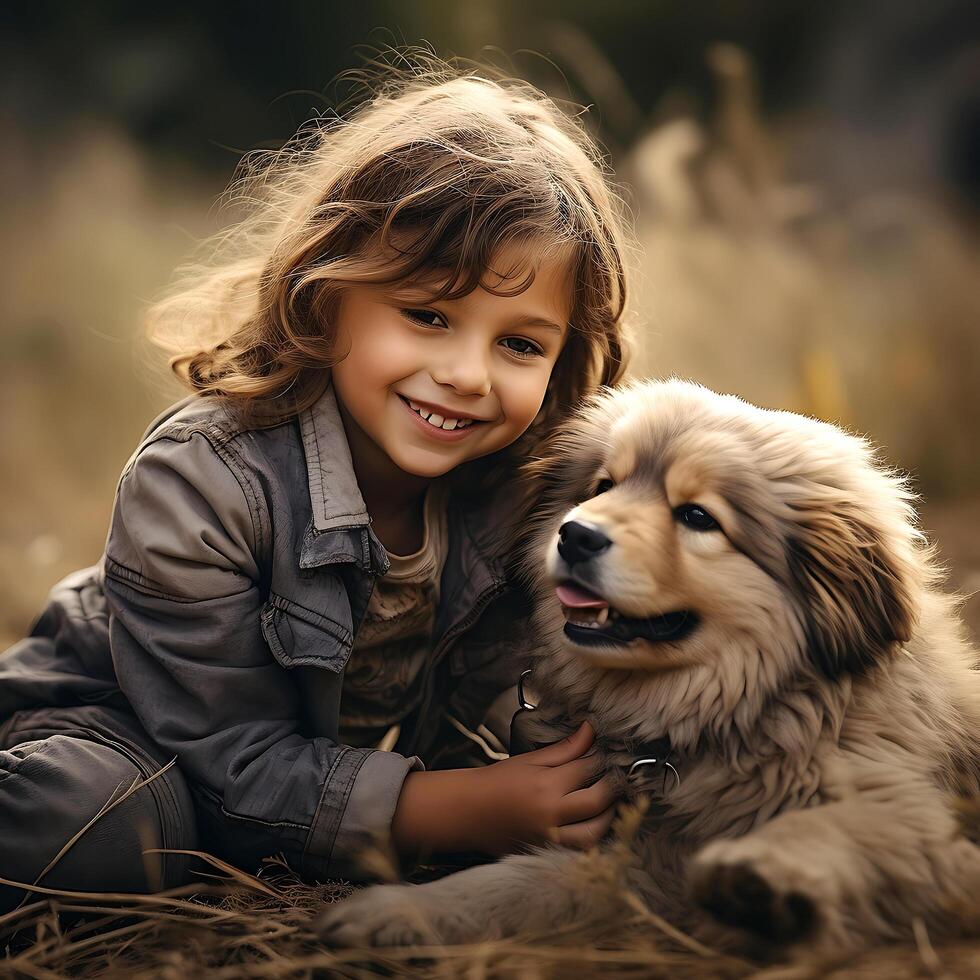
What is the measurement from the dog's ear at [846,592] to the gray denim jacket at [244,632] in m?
0.70

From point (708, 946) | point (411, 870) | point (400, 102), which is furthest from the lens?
point (400, 102)

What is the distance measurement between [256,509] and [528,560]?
593mm

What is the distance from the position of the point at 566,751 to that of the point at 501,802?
16cm

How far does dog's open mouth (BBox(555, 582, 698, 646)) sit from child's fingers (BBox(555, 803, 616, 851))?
0.35 m

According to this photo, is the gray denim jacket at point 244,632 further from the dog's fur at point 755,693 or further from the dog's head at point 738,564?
the dog's head at point 738,564

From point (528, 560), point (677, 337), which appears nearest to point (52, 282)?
point (677, 337)

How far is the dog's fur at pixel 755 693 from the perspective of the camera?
1.68 metres

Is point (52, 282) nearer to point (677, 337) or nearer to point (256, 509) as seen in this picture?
point (677, 337)

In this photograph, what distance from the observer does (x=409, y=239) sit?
2.25 meters

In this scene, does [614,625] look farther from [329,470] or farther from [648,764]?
[329,470]

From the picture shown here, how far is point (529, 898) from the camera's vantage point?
1796mm

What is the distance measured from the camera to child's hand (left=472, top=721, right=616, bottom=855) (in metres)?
1.97

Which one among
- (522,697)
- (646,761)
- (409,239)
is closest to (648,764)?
(646,761)

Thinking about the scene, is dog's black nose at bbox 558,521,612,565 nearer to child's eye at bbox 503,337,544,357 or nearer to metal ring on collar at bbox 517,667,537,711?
metal ring on collar at bbox 517,667,537,711
